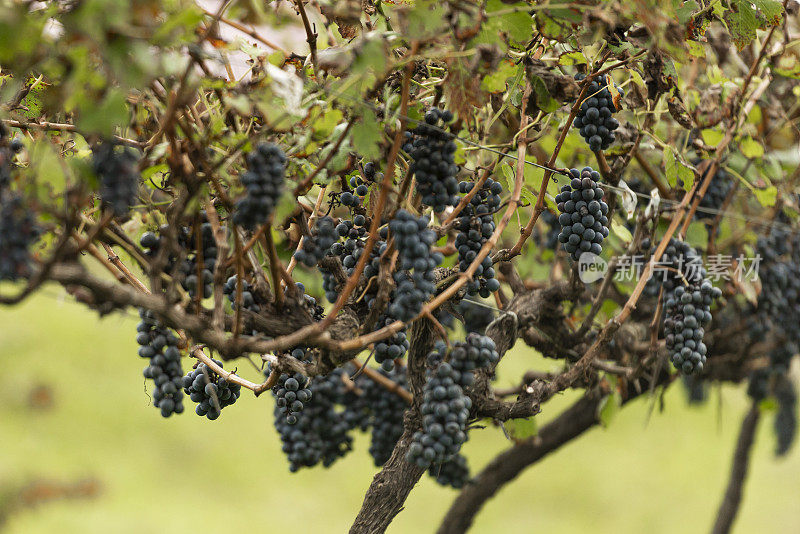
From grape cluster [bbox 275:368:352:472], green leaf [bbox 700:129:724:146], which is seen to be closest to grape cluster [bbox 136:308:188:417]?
grape cluster [bbox 275:368:352:472]

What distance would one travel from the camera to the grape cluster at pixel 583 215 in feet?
3.39

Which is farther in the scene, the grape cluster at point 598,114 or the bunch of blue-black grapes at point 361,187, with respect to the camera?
the grape cluster at point 598,114

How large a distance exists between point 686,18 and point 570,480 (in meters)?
3.26

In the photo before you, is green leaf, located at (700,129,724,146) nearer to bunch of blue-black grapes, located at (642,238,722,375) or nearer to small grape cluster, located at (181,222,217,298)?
bunch of blue-black grapes, located at (642,238,722,375)

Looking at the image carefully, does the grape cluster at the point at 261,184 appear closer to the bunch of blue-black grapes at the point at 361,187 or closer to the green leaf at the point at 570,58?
the bunch of blue-black grapes at the point at 361,187

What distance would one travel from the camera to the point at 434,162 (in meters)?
0.84

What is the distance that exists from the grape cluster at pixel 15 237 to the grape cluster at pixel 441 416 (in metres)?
0.47

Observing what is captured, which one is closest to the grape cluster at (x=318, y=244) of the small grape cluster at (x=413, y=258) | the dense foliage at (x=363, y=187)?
the dense foliage at (x=363, y=187)

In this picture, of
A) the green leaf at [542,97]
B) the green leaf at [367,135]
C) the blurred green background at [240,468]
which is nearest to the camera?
the green leaf at [367,135]

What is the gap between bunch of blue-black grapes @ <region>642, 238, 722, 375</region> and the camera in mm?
1192

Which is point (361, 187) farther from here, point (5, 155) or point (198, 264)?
point (5, 155)

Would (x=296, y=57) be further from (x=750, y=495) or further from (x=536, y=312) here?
(x=750, y=495)

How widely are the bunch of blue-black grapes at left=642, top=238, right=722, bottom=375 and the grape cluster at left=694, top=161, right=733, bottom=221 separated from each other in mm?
331

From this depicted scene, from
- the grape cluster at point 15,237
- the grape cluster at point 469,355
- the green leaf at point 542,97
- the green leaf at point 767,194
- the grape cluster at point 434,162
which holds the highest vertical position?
the green leaf at point 542,97
